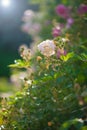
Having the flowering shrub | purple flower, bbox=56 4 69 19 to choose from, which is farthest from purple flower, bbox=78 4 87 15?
the flowering shrub

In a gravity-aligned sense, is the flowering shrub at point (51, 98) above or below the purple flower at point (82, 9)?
below

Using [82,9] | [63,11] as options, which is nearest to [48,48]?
[82,9]

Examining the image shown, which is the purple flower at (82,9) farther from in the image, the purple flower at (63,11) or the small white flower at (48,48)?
the small white flower at (48,48)

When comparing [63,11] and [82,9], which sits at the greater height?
[63,11]

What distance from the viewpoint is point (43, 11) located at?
23.5 feet

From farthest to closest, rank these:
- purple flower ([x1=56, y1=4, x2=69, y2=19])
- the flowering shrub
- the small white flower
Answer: purple flower ([x1=56, y1=4, x2=69, y2=19])
the small white flower
the flowering shrub

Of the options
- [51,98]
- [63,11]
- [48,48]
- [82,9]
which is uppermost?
[63,11]

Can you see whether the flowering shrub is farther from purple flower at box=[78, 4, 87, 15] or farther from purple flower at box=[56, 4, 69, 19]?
purple flower at box=[56, 4, 69, 19]

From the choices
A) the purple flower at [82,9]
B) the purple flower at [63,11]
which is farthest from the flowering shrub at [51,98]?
the purple flower at [63,11]

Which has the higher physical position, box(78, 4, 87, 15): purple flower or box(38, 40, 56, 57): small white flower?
box(78, 4, 87, 15): purple flower

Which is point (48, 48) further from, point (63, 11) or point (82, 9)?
point (63, 11)

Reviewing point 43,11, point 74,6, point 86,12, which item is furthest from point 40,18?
point 86,12

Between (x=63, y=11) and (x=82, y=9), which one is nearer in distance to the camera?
(x=82, y=9)

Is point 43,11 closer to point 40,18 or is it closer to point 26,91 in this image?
point 40,18
